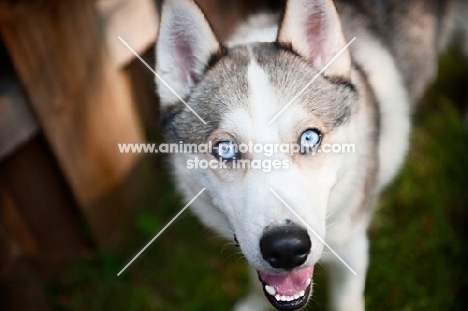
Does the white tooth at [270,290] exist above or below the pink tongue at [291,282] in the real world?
below

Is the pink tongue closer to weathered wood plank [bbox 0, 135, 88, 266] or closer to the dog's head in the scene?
the dog's head

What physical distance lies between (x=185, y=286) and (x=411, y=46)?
1782 millimetres

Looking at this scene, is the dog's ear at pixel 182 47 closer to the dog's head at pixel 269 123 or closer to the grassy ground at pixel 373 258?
the dog's head at pixel 269 123

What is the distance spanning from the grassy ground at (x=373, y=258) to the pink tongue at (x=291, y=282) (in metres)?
0.70

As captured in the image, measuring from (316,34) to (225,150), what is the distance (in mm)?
600

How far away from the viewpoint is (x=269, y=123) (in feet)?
5.82

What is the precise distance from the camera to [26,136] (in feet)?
7.91

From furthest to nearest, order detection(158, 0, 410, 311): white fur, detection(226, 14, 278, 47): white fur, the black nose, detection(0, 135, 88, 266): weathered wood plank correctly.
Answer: detection(0, 135, 88, 266): weathered wood plank < detection(226, 14, 278, 47): white fur < detection(158, 0, 410, 311): white fur < the black nose

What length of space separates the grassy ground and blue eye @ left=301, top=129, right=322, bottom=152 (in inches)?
33.4

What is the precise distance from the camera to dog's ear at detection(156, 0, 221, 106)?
189 cm

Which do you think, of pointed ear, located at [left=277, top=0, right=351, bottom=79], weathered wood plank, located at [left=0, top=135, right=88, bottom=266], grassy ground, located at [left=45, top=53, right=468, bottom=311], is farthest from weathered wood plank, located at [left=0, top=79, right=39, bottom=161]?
pointed ear, located at [left=277, top=0, right=351, bottom=79]

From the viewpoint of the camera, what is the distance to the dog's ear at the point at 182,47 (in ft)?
6.22

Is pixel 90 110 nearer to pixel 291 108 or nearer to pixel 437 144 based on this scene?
pixel 291 108

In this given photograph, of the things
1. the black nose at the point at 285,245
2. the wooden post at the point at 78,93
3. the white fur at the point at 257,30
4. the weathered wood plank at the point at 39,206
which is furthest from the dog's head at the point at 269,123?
the weathered wood plank at the point at 39,206
